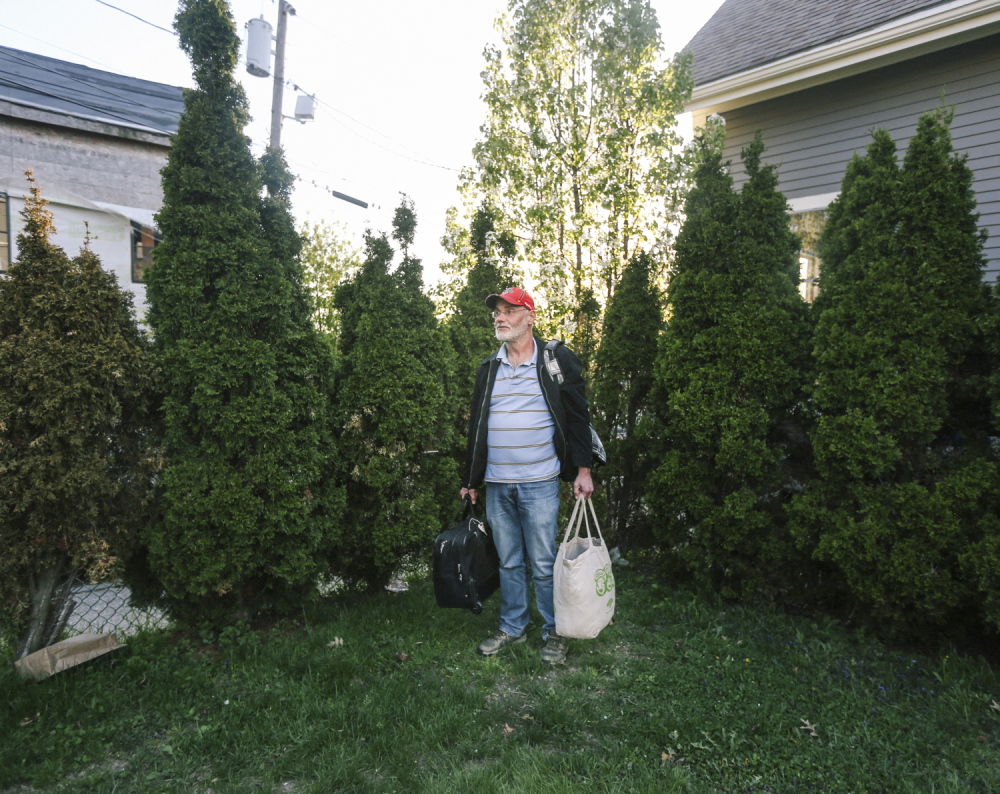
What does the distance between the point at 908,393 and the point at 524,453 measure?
7.48 ft

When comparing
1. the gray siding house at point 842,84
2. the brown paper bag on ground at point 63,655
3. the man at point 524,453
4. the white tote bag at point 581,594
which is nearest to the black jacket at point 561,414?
the man at point 524,453

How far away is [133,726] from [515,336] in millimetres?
2715

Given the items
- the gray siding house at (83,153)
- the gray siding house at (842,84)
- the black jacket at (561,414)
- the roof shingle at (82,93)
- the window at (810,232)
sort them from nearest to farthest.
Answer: the black jacket at (561,414), the gray siding house at (842,84), the window at (810,232), the gray siding house at (83,153), the roof shingle at (82,93)

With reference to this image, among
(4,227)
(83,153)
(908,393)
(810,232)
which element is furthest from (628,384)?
(83,153)

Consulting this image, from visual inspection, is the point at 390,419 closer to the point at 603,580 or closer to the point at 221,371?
the point at 221,371

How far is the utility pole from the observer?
1352 centimetres

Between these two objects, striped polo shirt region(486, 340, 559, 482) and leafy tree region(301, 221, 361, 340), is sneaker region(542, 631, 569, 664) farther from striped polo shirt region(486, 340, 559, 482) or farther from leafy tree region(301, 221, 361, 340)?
leafy tree region(301, 221, 361, 340)

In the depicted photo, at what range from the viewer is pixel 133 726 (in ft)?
9.87

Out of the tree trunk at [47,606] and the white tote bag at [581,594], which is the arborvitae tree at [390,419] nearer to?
the white tote bag at [581,594]

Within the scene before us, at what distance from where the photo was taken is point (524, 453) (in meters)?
3.85

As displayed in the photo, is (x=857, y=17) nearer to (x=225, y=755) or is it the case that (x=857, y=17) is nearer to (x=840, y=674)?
(x=840, y=674)

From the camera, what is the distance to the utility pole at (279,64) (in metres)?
13.5

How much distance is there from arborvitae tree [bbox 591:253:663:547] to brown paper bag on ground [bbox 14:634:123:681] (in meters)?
3.79

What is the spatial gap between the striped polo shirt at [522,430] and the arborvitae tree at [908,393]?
174 cm
